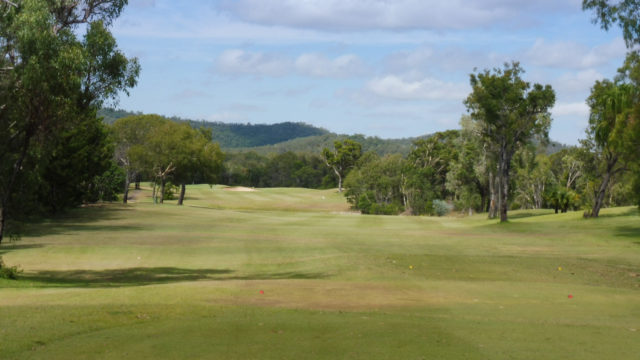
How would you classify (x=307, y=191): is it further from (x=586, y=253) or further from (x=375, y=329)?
(x=375, y=329)

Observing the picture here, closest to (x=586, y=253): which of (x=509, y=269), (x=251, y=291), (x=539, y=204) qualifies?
(x=509, y=269)

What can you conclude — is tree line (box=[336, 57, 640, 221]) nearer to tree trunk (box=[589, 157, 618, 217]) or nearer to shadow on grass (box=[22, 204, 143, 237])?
tree trunk (box=[589, 157, 618, 217])

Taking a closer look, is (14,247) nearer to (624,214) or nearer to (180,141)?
(624,214)

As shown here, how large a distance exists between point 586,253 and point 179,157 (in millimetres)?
58553

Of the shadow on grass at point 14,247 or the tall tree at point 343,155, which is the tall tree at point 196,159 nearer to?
the shadow on grass at point 14,247

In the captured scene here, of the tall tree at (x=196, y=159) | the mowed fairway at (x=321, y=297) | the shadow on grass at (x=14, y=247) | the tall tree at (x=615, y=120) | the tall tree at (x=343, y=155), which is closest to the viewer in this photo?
the mowed fairway at (x=321, y=297)

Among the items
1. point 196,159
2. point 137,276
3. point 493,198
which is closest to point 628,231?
point 493,198

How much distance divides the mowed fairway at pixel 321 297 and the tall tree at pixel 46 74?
15.6 ft

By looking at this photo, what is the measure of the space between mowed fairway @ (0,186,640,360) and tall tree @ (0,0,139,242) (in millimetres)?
4754

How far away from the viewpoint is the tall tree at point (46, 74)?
19.9 metres

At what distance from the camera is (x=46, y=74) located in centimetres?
2028

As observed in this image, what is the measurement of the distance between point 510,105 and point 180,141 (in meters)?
44.5

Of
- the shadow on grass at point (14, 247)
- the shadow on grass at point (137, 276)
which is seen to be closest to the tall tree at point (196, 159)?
the shadow on grass at point (14, 247)

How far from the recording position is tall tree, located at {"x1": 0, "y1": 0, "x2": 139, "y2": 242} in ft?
65.2
